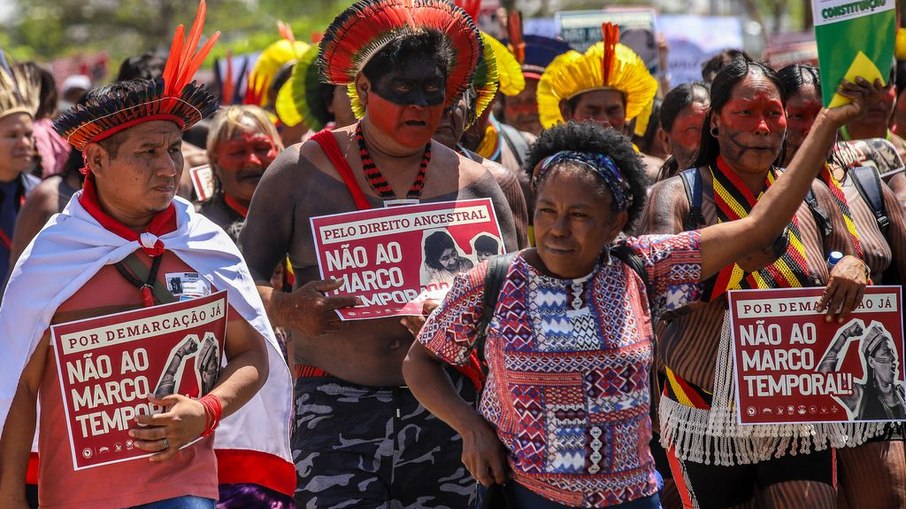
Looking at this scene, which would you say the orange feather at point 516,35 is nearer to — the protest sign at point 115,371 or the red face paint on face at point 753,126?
the red face paint on face at point 753,126

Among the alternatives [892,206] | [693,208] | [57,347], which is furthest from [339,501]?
[892,206]

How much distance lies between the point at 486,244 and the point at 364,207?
0.46m

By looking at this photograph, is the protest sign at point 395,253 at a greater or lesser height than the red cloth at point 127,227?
lesser

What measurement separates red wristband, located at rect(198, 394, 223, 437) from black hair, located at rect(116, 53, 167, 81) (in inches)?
190

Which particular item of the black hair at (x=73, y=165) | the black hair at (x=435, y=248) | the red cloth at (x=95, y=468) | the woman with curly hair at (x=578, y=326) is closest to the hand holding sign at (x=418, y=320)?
the black hair at (x=435, y=248)

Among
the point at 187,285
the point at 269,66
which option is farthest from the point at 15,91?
the point at 187,285

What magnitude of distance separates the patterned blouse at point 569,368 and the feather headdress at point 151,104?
1.14 m

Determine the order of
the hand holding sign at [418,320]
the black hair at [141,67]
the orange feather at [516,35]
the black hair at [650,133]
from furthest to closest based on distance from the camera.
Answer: the orange feather at [516,35], the black hair at [650,133], the black hair at [141,67], the hand holding sign at [418,320]

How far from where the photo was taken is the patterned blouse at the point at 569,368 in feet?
12.7

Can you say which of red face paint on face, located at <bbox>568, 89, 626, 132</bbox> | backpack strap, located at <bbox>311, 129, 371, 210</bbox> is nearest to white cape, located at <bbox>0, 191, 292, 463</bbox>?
backpack strap, located at <bbox>311, 129, 371, 210</bbox>

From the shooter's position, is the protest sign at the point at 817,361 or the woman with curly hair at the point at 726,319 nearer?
the protest sign at the point at 817,361

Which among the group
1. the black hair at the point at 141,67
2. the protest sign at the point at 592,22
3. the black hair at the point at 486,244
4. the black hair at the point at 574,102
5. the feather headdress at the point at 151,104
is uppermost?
the protest sign at the point at 592,22

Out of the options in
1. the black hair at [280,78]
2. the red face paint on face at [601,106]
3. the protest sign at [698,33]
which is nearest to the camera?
the red face paint on face at [601,106]

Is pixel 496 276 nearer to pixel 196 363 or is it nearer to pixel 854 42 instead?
pixel 196 363
